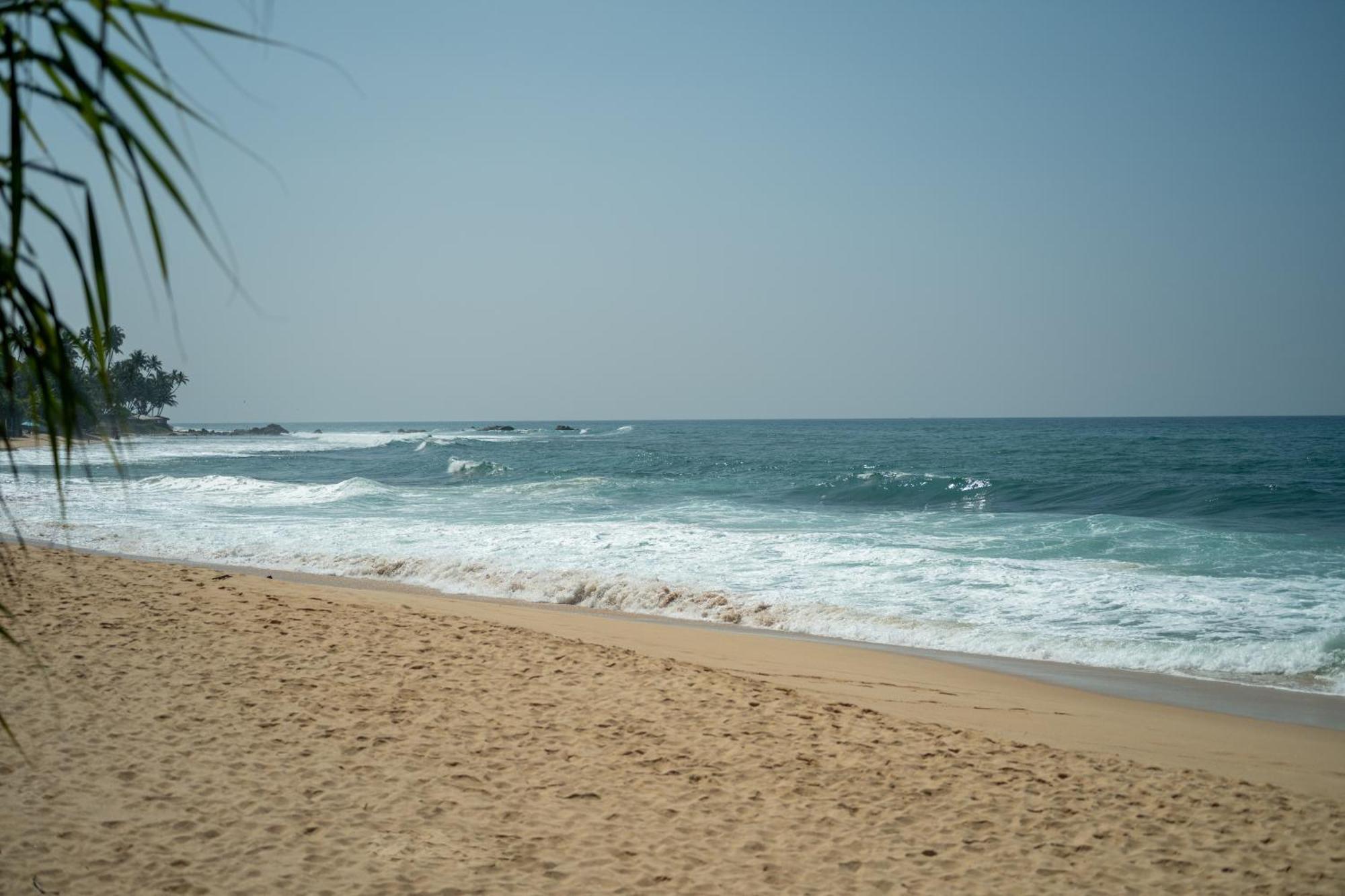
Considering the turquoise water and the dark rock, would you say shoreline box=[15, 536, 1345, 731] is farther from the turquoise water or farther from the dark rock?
the dark rock

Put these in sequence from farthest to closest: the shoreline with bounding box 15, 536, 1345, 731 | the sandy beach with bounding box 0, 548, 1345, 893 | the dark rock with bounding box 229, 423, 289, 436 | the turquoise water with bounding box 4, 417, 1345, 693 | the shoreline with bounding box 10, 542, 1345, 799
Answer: the dark rock with bounding box 229, 423, 289, 436 → the turquoise water with bounding box 4, 417, 1345, 693 → the shoreline with bounding box 15, 536, 1345, 731 → the shoreline with bounding box 10, 542, 1345, 799 → the sandy beach with bounding box 0, 548, 1345, 893

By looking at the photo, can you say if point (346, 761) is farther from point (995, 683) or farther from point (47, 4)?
point (995, 683)

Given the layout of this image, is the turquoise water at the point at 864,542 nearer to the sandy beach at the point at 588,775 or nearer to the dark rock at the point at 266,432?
the sandy beach at the point at 588,775

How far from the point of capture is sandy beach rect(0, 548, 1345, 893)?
383cm

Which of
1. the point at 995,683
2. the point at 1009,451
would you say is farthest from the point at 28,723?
the point at 1009,451

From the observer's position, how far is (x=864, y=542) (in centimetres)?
1566

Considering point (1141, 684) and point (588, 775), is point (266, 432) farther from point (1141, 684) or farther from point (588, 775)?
point (588, 775)

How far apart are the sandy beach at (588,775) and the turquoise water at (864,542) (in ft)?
6.36

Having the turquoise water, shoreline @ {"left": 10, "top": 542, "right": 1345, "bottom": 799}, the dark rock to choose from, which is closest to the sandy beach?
shoreline @ {"left": 10, "top": 542, "right": 1345, "bottom": 799}

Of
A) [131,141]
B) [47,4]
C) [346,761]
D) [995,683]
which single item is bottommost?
[995,683]

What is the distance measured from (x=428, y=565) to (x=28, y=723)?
888 centimetres

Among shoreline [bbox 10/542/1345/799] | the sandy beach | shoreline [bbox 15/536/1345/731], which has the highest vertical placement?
the sandy beach

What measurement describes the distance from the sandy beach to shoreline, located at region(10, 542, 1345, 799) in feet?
0.16

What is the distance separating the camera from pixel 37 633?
23.0 ft
